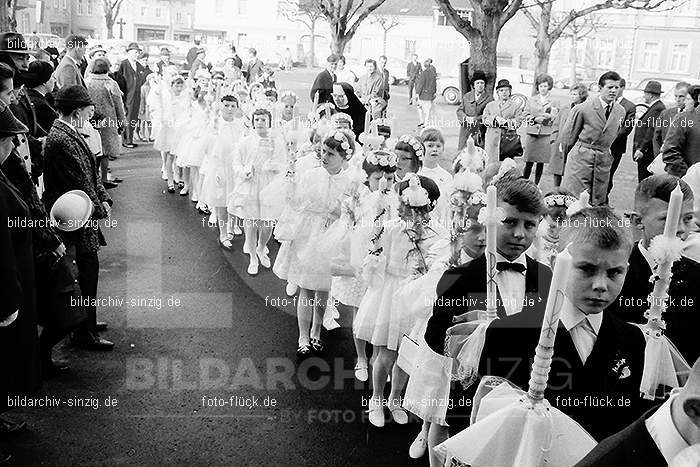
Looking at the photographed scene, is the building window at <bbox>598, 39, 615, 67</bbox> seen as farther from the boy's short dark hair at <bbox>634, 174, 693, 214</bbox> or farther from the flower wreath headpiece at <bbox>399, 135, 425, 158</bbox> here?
the boy's short dark hair at <bbox>634, 174, 693, 214</bbox>

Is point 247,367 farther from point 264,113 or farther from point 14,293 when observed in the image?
point 264,113

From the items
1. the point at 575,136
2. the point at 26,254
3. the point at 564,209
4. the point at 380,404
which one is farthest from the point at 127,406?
the point at 575,136

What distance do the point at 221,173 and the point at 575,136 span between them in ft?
15.7

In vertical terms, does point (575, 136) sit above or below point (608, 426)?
above

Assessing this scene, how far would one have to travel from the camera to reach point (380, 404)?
4.94m

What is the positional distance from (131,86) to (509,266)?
48.2ft

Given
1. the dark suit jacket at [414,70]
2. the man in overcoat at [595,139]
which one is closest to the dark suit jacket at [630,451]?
the man in overcoat at [595,139]

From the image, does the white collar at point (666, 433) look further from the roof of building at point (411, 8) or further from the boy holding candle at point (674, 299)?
the roof of building at point (411, 8)

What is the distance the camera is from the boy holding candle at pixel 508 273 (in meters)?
3.14

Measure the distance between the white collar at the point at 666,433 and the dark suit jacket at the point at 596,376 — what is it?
3.29 ft

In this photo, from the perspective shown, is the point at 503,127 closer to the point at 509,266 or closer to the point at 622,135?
the point at 622,135

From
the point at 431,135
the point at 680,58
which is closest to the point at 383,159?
the point at 431,135

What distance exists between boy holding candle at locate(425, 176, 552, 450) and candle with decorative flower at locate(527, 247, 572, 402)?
981 millimetres

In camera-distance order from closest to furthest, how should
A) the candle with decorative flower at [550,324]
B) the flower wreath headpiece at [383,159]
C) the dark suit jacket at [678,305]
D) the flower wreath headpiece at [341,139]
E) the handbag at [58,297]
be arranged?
1. the candle with decorative flower at [550,324]
2. the dark suit jacket at [678,305]
3. the handbag at [58,297]
4. the flower wreath headpiece at [383,159]
5. the flower wreath headpiece at [341,139]
